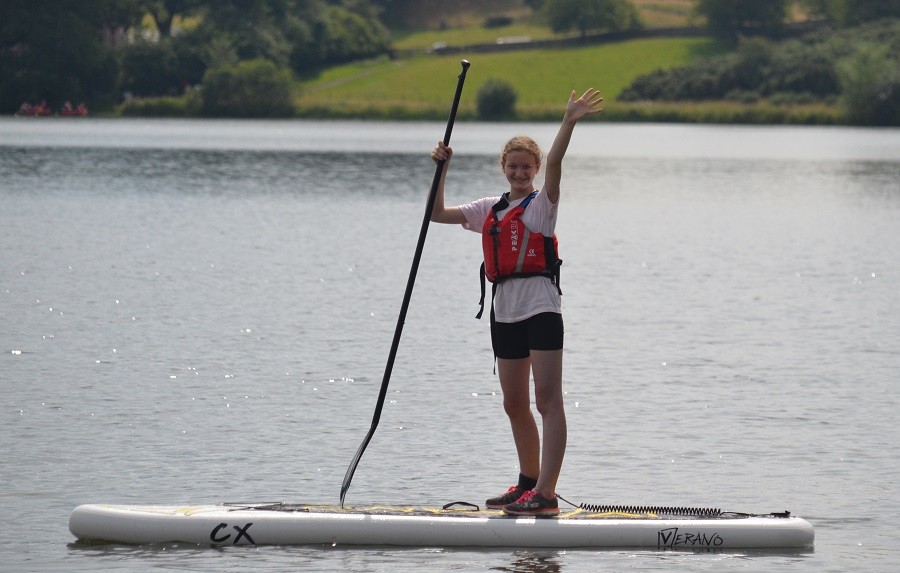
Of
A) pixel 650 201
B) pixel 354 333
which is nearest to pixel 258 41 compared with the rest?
pixel 650 201

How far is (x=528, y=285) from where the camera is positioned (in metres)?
10.2

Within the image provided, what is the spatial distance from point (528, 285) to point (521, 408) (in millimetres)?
835

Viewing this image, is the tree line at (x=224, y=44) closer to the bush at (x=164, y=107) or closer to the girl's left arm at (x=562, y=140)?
the bush at (x=164, y=107)

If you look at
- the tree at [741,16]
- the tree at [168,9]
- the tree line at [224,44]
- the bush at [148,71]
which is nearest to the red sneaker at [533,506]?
the tree line at [224,44]

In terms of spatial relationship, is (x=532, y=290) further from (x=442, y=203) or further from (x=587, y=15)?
(x=587, y=15)

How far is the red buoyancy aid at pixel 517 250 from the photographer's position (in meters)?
Answer: 10.2

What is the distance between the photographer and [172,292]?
2380 centimetres

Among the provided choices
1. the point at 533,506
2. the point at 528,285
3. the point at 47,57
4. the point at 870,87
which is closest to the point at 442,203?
the point at 528,285

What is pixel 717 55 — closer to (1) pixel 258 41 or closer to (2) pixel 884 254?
(1) pixel 258 41

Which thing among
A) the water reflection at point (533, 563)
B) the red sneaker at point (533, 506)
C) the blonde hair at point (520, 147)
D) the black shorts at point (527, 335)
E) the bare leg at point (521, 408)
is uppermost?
the blonde hair at point (520, 147)

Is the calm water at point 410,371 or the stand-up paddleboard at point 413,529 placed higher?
the stand-up paddleboard at point 413,529

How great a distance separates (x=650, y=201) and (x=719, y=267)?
17573 millimetres

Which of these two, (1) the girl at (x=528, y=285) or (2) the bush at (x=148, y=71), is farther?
(2) the bush at (x=148, y=71)

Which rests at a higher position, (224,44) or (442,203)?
(224,44)
